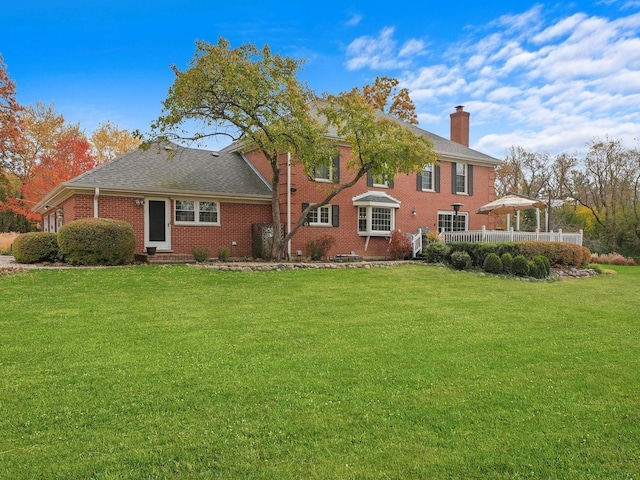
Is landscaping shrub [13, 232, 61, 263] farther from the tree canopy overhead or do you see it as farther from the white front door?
the tree canopy overhead

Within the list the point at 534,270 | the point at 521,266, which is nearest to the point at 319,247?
the point at 521,266

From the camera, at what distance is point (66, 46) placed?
52.2ft

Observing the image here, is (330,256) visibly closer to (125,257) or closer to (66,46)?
(125,257)

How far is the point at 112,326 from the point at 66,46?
14319 mm

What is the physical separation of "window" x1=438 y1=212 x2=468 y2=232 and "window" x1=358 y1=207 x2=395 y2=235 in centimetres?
319

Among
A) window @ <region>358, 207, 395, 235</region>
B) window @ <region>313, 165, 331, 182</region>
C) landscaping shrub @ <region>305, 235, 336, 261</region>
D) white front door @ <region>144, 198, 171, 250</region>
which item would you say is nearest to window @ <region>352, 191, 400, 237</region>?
window @ <region>358, 207, 395, 235</region>

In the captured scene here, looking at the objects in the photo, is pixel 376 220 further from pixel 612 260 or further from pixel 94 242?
pixel 612 260

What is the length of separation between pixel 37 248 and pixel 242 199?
21.5 feet

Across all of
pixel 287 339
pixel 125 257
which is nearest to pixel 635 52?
pixel 287 339

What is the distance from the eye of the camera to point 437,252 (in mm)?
15453

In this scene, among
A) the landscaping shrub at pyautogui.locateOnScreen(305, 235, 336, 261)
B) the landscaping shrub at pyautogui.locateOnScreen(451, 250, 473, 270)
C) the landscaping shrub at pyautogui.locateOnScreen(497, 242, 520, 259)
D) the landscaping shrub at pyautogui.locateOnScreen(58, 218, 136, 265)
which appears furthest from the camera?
the landscaping shrub at pyautogui.locateOnScreen(305, 235, 336, 261)

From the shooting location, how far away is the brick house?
14531 mm

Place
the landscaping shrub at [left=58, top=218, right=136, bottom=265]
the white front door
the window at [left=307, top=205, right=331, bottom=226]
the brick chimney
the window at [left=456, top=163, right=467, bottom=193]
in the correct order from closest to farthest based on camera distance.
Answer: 1. the landscaping shrub at [left=58, top=218, right=136, bottom=265]
2. the white front door
3. the window at [left=307, top=205, right=331, bottom=226]
4. the window at [left=456, top=163, right=467, bottom=193]
5. the brick chimney

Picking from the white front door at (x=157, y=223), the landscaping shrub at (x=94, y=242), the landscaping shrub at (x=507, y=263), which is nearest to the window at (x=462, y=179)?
the landscaping shrub at (x=507, y=263)
